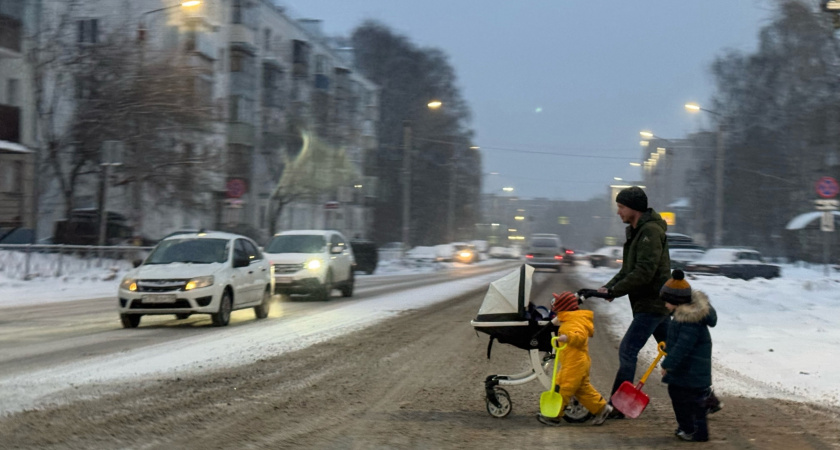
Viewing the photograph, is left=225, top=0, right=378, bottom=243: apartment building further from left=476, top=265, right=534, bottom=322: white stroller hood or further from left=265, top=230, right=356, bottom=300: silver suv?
left=476, top=265, right=534, bottom=322: white stroller hood

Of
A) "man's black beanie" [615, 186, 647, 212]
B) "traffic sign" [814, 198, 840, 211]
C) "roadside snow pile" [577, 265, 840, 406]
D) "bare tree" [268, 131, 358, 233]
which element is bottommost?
"roadside snow pile" [577, 265, 840, 406]

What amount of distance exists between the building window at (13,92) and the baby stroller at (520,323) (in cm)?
3705

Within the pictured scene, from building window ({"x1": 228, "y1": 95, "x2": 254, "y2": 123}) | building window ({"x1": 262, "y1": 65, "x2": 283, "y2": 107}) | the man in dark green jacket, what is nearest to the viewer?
the man in dark green jacket

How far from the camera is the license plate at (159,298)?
14781 millimetres

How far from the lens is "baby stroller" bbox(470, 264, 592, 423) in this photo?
7137 mm

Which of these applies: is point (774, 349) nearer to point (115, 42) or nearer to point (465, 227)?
point (115, 42)

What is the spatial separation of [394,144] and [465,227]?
17.2 metres

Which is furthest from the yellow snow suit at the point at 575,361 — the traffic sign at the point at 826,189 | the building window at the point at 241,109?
the building window at the point at 241,109

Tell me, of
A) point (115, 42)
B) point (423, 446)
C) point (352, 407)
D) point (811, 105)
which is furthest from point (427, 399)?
point (811, 105)

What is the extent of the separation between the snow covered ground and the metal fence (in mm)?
1301

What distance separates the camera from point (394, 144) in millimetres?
78750

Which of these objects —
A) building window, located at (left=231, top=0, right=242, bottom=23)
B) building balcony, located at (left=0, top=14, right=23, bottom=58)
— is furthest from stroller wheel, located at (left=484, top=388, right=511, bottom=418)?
building window, located at (left=231, top=0, right=242, bottom=23)

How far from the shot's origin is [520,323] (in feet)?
23.3

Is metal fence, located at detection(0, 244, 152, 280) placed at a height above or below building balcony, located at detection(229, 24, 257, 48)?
below
